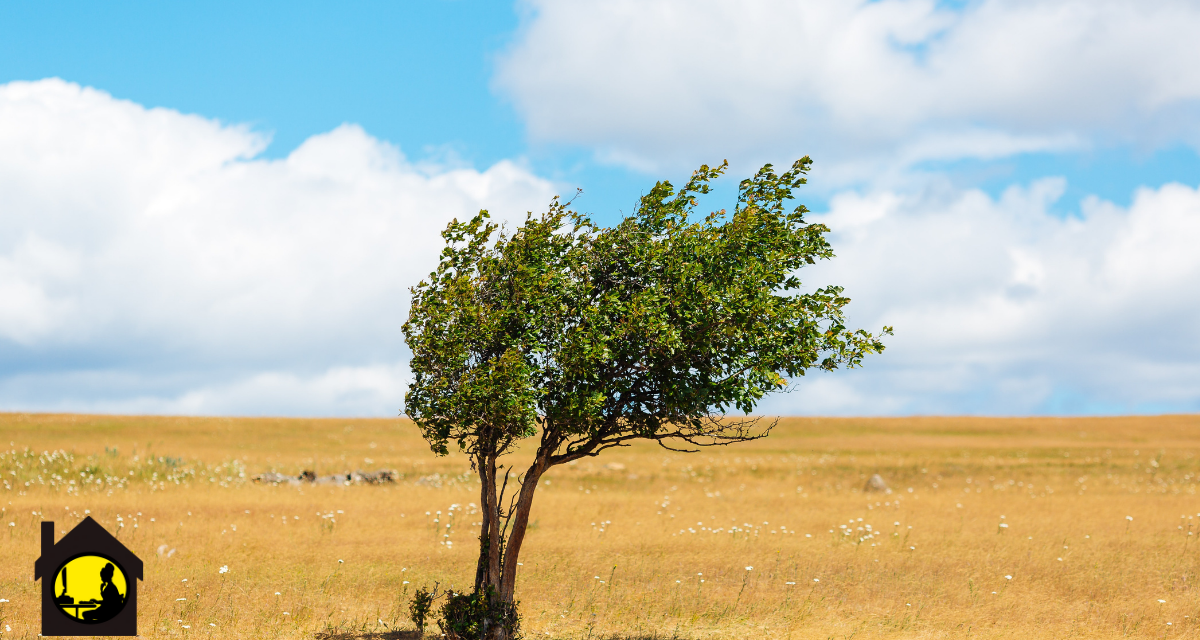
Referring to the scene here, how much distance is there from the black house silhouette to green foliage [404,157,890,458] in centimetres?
587

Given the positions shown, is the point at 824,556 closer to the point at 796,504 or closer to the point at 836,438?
the point at 796,504

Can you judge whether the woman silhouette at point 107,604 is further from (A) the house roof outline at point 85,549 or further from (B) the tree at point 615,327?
(B) the tree at point 615,327

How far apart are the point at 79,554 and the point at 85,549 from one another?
114mm

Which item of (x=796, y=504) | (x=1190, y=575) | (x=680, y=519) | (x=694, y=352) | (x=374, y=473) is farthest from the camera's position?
(x=374, y=473)

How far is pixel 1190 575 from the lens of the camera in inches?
940

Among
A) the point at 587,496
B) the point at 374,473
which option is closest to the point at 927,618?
the point at 587,496

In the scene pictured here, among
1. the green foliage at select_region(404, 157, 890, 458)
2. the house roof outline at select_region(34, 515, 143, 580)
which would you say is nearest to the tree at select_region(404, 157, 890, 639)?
the green foliage at select_region(404, 157, 890, 458)

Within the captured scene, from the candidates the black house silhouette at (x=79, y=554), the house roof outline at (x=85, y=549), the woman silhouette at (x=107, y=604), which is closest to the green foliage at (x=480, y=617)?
the house roof outline at (x=85, y=549)

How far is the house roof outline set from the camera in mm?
14188

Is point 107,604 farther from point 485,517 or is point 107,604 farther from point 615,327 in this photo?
point 615,327

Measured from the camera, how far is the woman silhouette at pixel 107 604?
52.0 ft

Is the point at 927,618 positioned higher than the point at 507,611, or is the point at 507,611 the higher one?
the point at 507,611

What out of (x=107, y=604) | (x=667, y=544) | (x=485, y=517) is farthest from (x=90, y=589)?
(x=667, y=544)

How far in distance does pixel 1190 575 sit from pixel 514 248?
72.4 feet
